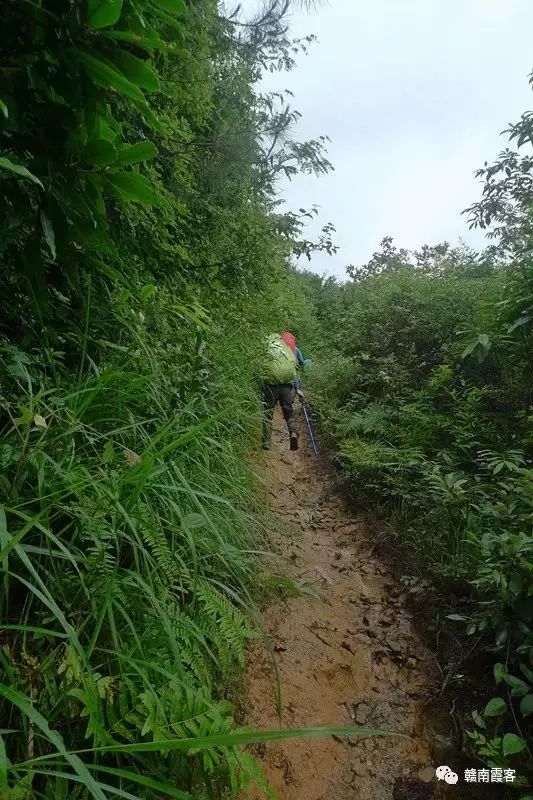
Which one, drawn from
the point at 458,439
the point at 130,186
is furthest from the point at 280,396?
the point at 130,186

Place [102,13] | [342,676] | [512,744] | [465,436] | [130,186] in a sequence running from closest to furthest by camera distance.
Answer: [102,13], [130,186], [512,744], [342,676], [465,436]

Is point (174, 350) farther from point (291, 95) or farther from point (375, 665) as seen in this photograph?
point (291, 95)

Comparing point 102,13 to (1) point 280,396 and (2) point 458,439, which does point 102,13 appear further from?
(1) point 280,396

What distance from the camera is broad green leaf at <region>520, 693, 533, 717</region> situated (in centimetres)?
194

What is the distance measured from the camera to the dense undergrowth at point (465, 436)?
7.41 ft

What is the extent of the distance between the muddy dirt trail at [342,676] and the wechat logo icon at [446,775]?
1.2 inches

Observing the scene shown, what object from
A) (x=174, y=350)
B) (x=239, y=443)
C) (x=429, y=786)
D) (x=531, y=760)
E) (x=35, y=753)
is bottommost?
(x=429, y=786)

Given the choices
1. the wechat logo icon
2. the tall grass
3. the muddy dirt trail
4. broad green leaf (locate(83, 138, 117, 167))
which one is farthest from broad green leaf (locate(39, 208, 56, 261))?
the wechat logo icon

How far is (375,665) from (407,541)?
105 centimetres

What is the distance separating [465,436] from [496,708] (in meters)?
2.25

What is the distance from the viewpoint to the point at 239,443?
11.6 ft

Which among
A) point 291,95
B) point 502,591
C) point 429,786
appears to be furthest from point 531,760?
point 291,95

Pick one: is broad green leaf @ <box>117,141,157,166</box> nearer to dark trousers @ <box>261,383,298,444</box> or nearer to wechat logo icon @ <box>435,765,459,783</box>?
wechat logo icon @ <box>435,765,459,783</box>

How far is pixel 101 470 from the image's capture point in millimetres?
1769
